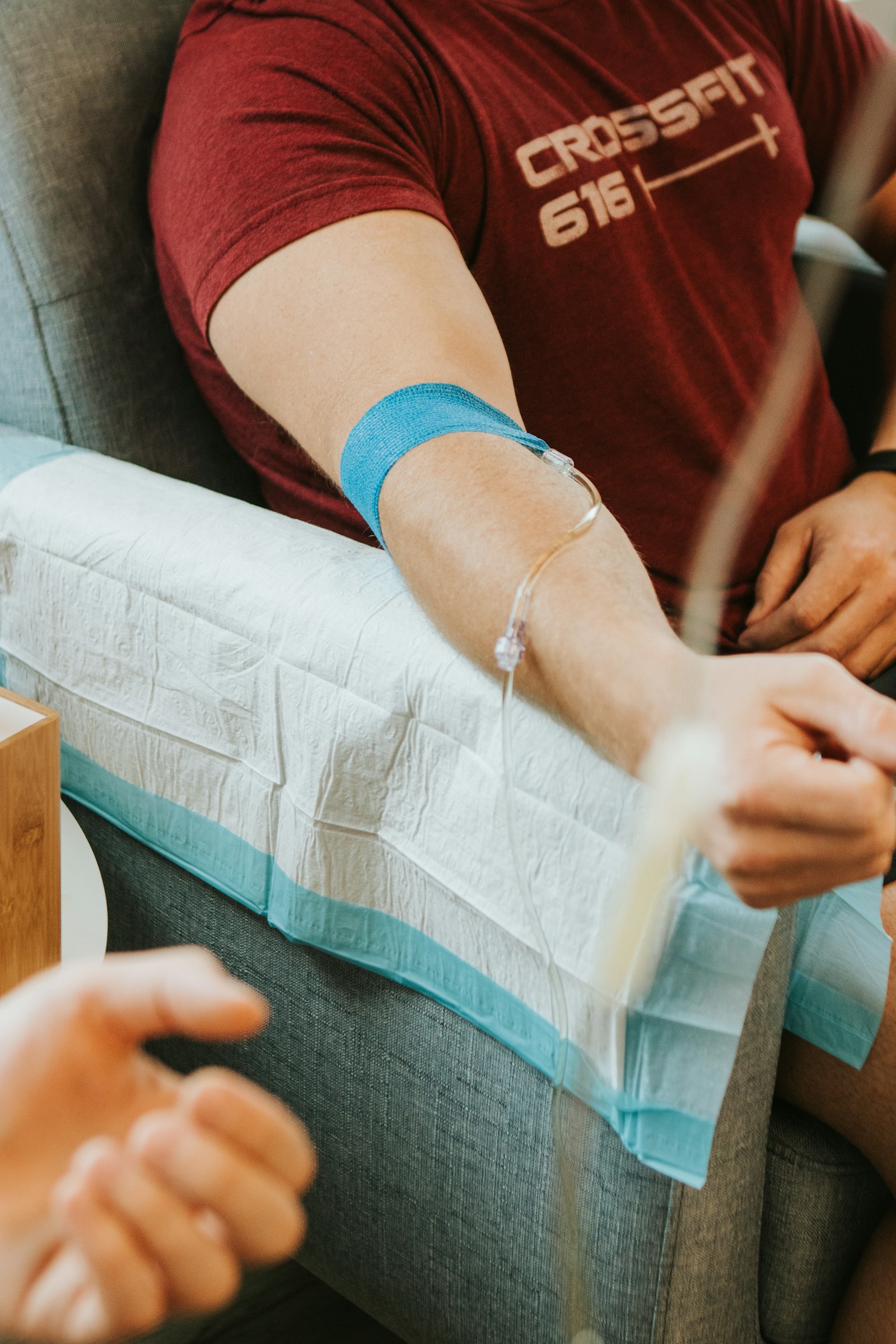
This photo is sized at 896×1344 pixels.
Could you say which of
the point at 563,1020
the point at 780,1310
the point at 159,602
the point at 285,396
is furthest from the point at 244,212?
the point at 780,1310

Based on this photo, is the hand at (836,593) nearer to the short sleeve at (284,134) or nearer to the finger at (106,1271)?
the short sleeve at (284,134)

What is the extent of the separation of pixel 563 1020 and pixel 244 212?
481 mm

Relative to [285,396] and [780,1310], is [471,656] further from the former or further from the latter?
[780,1310]

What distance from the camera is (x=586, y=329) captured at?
0.74 metres

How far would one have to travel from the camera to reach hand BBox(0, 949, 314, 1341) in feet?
0.79

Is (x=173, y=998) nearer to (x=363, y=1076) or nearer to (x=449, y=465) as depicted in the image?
(x=449, y=465)

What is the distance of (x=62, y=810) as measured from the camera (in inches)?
28.7

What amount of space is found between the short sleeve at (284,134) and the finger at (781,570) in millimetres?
359

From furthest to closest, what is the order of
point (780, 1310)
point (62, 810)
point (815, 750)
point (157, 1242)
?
point (62, 810), point (780, 1310), point (815, 750), point (157, 1242)

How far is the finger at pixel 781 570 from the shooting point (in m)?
0.79

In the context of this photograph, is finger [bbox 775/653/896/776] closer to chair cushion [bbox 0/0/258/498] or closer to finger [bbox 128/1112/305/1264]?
finger [bbox 128/1112/305/1264]

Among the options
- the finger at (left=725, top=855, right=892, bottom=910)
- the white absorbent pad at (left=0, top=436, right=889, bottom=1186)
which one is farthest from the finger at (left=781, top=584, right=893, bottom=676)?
the finger at (left=725, top=855, right=892, bottom=910)

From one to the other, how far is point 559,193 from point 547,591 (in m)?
0.40

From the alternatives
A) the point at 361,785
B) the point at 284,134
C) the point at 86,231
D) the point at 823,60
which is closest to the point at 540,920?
the point at 361,785
